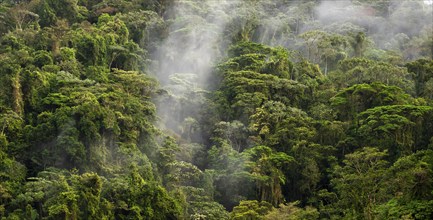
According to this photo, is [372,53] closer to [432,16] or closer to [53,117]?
[432,16]

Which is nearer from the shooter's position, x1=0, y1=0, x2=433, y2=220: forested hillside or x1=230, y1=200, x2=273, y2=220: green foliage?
x1=0, y1=0, x2=433, y2=220: forested hillside

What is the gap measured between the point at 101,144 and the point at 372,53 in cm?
2196

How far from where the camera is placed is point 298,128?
28.2m

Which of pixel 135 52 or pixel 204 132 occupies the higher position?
pixel 135 52

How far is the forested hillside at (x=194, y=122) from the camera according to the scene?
71.9 ft

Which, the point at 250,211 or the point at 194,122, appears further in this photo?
the point at 194,122

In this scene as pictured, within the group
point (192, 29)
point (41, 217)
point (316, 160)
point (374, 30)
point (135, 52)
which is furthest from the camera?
point (374, 30)

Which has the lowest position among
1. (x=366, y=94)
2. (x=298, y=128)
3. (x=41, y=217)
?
(x=41, y=217)

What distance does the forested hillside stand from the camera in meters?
21.9

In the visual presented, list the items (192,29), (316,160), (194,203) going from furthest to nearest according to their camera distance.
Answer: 1. (192,29)
2. (316,160)
3. (194,203)

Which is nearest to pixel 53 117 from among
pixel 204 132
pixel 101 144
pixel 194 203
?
pixel 101 144

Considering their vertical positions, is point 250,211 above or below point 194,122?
below

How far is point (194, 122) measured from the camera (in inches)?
1201

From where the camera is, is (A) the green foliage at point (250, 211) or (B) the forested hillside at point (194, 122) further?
(A) the green foliage at point (250, 211)
